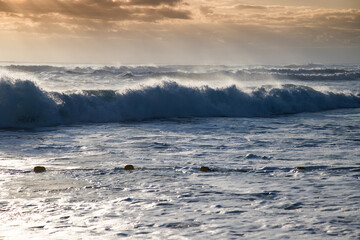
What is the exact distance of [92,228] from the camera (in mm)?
4258

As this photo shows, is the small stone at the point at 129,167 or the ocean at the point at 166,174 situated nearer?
the ocean at the point at 166,174

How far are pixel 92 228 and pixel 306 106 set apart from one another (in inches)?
680

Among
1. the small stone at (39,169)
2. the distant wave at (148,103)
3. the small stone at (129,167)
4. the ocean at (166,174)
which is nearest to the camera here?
the ocean at (166,174)

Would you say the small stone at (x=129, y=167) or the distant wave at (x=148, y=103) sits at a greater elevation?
the distant wave at (x=148, y=103)

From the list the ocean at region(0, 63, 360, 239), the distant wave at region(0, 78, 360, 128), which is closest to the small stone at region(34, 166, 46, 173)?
the ocean at region(0, 63, 360, 239)

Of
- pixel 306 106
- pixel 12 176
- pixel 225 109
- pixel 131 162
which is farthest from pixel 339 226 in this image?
pixel 306 106

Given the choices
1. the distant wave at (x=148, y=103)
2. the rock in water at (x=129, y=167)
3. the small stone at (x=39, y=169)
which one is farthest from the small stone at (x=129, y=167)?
the distant wave at (x=148, y=103)

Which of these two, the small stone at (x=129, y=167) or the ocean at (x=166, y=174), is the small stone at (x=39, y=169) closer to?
the ocean at (x=166, y=174)

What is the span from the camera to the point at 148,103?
17.0m

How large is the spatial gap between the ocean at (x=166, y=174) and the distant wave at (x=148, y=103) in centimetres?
8

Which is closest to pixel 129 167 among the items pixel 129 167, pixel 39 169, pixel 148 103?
pixel 129 167

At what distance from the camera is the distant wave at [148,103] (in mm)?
14508

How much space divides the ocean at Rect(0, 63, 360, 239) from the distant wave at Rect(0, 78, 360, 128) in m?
0.08

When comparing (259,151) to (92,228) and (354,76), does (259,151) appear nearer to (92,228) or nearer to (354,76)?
(92,228)
